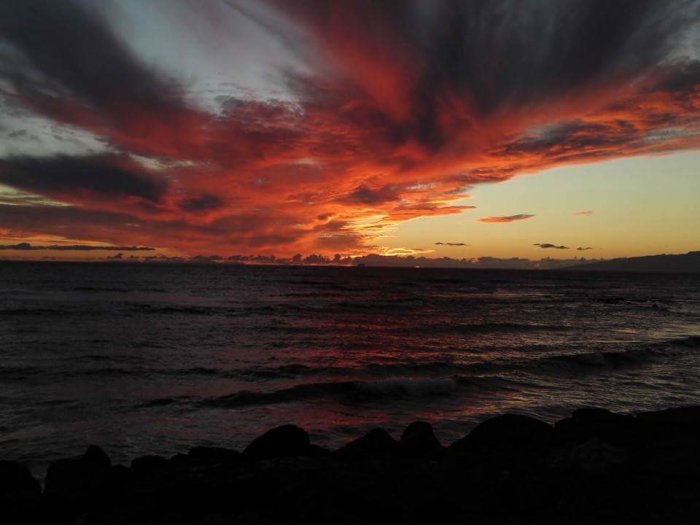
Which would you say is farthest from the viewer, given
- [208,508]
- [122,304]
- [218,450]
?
[122,304]

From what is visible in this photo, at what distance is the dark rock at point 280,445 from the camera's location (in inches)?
360

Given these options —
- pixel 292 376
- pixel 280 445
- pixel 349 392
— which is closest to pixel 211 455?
pixel 280 445

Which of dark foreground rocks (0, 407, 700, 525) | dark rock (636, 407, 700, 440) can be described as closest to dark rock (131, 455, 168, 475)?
dark foreground rocks (0, 407, 700, 525)

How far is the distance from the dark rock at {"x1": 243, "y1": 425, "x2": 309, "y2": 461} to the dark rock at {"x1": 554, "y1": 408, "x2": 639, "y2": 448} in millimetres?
5381

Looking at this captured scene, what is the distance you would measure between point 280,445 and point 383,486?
3.49 metres

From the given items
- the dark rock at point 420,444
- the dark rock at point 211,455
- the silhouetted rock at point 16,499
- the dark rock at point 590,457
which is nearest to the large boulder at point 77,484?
the silhouetted rock at point 16,499

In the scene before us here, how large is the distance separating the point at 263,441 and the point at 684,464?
7.58m

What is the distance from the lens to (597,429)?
397 inches

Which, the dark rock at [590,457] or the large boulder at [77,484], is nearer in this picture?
the large boulder at [77,484]

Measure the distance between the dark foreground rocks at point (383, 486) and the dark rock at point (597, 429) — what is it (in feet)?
0.25

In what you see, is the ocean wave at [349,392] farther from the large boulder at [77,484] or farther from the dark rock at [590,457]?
the dark rock at [590,457]

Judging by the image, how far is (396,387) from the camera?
1792 centimetres

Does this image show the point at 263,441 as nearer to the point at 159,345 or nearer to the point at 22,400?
the point at 22,400

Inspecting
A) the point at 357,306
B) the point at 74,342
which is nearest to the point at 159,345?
the point at 74,342
